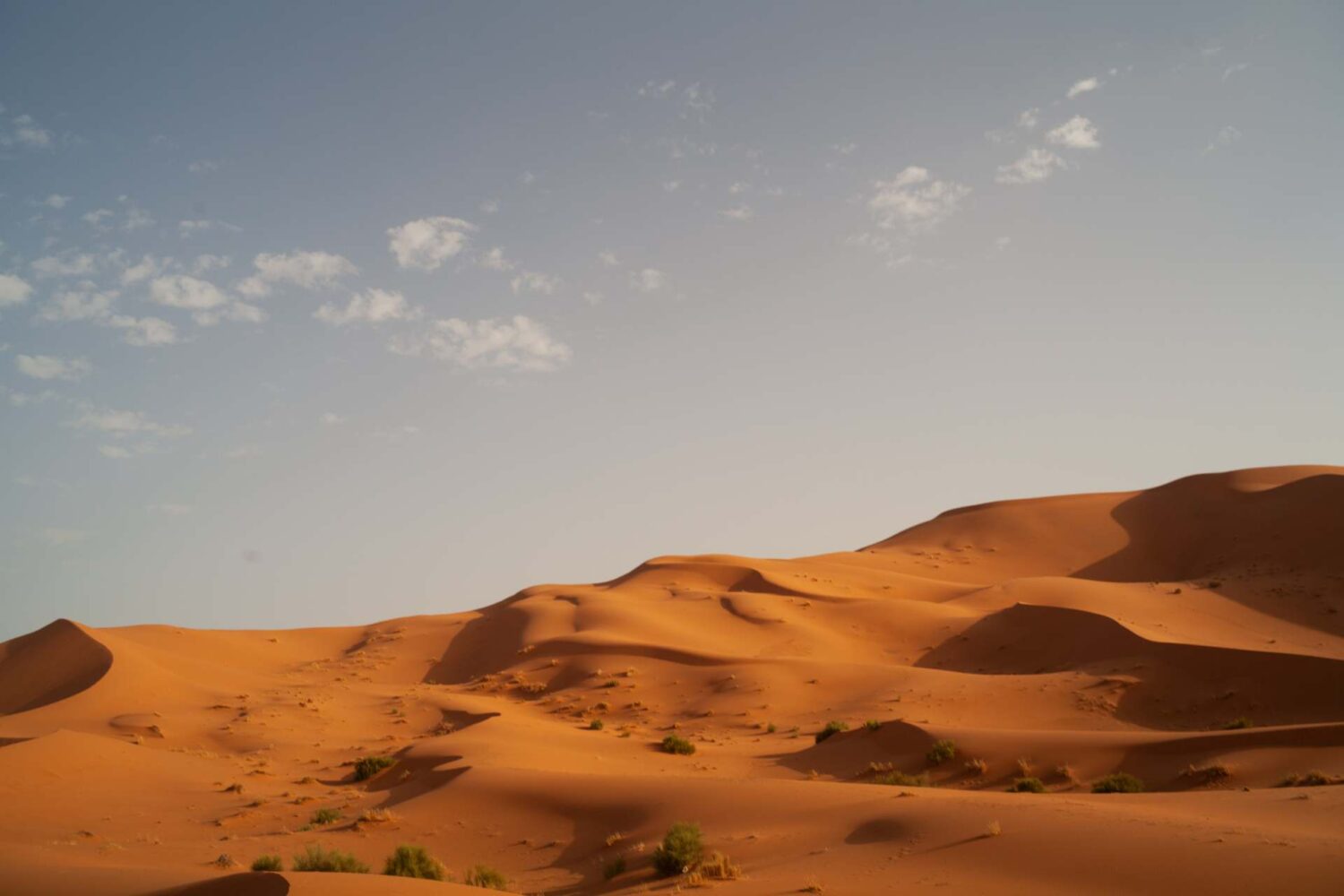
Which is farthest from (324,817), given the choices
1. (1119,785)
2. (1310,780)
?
(1310,780)

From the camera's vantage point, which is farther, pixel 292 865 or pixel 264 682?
pixel 264 682

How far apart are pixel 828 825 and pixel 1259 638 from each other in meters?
25.2

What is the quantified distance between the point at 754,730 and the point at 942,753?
8.79m

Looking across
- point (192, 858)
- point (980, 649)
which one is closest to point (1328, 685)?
point (980, 649)

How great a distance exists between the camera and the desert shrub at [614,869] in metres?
12.7

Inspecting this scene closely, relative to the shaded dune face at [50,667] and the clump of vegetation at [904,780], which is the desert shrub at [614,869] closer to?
the clump of vegetation at [904,780]

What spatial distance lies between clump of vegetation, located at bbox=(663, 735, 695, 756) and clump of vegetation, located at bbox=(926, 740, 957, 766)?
671 centimetres

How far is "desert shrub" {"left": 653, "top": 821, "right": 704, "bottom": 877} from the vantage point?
11945 millimetres

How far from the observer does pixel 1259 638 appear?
3069 centimetres

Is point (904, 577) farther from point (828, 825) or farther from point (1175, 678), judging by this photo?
point (828, 825)

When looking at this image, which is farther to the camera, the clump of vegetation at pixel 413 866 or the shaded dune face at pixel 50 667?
the shaded dune face at pixel 50 667

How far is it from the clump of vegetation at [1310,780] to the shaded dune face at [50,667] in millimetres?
34852

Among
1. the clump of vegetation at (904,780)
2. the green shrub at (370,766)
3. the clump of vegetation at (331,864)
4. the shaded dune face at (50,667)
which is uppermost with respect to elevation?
the shaded dune face at (50,667)

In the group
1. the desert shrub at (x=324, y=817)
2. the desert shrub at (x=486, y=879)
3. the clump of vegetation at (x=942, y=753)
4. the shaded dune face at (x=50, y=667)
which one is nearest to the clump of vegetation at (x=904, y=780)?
the clump of vegetation at (x=942, y=753)
